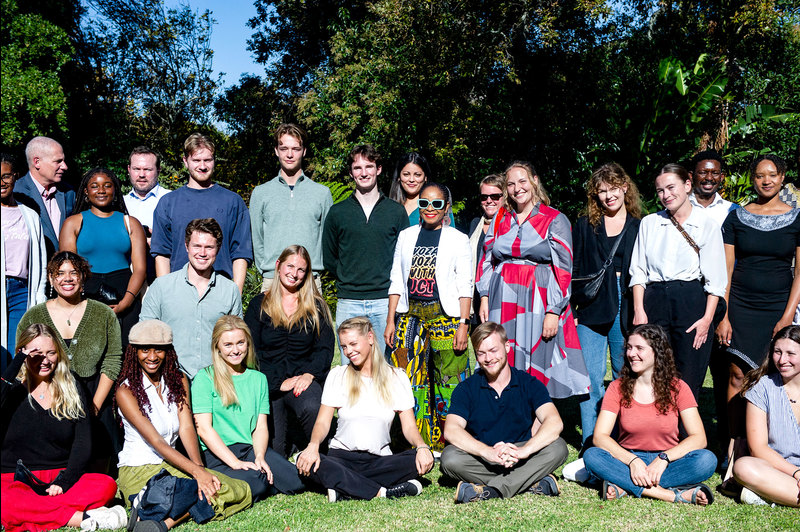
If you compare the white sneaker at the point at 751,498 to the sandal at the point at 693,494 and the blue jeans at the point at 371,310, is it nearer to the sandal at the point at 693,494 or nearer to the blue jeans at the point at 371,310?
the sandal at the point at 693,494

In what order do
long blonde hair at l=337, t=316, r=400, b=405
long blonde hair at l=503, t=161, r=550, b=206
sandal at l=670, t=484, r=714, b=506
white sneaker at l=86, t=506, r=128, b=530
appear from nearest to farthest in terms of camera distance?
white sneaker at l=86, t=506, r=128, b=530 → sandal at l=670, t=484, r=714, b=506 → long blonde hair at l=337, t=316, r=400, b=405 → long blonde hair at l=503, t=161, r=550, b=206

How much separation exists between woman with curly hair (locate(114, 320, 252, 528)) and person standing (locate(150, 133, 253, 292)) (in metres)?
1.02

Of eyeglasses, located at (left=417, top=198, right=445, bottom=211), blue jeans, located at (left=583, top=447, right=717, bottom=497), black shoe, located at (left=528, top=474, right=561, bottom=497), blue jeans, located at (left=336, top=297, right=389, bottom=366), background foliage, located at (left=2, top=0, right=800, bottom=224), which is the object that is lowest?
black shoe, located at (left=528, top=474, right=561, bottom=497)

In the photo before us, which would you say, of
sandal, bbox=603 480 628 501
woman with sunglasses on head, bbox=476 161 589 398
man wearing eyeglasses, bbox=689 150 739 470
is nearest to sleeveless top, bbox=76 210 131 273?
woman with sunglasses on head, bbox=476 161 589 398

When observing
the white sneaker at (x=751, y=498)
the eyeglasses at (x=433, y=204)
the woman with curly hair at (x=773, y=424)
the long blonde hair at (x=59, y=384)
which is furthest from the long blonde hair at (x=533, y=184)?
the long blonde hair at (x=59, y=384)

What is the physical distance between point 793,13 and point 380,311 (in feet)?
53.7

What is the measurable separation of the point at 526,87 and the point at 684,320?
12.7 meters

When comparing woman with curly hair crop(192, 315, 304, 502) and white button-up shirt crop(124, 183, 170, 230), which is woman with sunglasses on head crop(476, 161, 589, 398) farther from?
white button-up shirt crop(124, 183, 170, 230)

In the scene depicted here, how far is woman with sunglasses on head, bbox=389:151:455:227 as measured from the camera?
6.34m

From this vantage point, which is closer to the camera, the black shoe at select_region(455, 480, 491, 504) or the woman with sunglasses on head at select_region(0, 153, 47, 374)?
the black shoe at select_region(455, 480, 491, 504)

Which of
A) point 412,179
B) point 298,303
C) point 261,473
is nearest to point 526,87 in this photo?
point 412,179

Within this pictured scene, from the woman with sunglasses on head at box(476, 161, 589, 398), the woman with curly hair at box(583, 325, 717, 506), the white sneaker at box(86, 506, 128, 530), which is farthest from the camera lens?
the woman with sunglasses on head at box(476, 161, 589, 398)

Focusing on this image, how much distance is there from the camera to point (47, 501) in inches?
167

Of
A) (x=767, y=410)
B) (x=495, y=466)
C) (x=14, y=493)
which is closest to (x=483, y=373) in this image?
(x=495, y=466)
